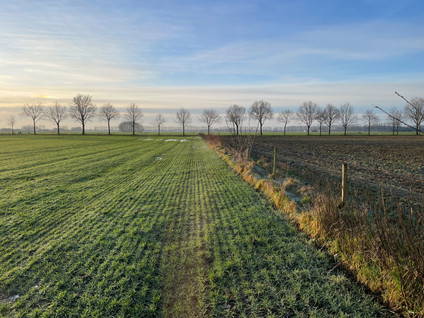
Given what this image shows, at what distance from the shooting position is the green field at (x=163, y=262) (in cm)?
349

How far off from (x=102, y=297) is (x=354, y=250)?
4.14 m

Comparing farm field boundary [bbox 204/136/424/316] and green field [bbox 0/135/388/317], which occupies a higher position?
farm field boundary [bbox 204/136/424/316]

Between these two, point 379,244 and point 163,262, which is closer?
point 379,244

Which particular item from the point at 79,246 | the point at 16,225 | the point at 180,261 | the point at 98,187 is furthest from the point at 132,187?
the point at 180,261

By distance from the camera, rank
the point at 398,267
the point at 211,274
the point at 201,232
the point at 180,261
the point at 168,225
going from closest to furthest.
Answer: the point at 398,267 → the point at 211,274 → the point at 180,261 → the point at 201,232 → the point at 168,225

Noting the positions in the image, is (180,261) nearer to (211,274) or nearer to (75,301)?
(211,274)

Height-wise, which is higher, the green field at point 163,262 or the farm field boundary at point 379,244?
the farm field boundary at point 379,244

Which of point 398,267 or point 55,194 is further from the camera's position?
point 55,194

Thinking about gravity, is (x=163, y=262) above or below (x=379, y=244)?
below

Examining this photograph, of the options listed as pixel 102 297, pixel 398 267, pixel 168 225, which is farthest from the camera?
pixel 168 225

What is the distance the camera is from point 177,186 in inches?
416

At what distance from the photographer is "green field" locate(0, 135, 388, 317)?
3.49 metres

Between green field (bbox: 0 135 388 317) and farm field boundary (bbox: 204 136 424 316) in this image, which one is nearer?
farm field boundary (bbox: 204 136 424 316)

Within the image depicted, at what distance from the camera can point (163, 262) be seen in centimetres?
464
